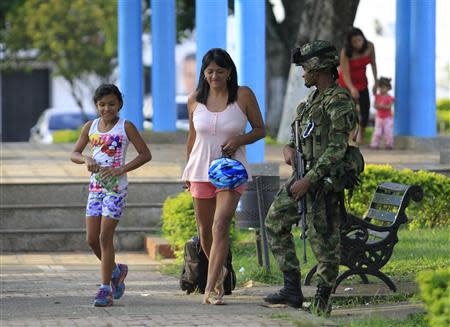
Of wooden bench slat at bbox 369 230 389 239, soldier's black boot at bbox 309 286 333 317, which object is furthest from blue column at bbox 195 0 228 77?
soldier's black boot at bbox 309 286 333 317

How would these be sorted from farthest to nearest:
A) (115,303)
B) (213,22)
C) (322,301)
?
(213,22), (115,303), (322,301)

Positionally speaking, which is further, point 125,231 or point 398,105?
point 398,105

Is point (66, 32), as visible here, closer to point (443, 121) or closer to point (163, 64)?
point (443, 121)

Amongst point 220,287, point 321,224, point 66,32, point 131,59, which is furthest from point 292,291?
point 66,32

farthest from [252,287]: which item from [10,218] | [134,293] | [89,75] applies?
[89,75]

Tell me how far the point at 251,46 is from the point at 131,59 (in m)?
7.68

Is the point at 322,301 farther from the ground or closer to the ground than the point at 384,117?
closer to the ground

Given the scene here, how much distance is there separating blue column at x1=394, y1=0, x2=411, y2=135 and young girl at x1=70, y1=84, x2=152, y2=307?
10.6m

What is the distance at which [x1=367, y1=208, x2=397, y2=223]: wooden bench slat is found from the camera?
10305 millimetres

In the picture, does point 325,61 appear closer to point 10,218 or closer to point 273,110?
point 10,218

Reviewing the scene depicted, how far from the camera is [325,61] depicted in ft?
29.2

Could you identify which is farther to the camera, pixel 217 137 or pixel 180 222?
pixel 180 222

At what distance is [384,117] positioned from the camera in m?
19.4

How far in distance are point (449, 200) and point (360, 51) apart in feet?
17.5
